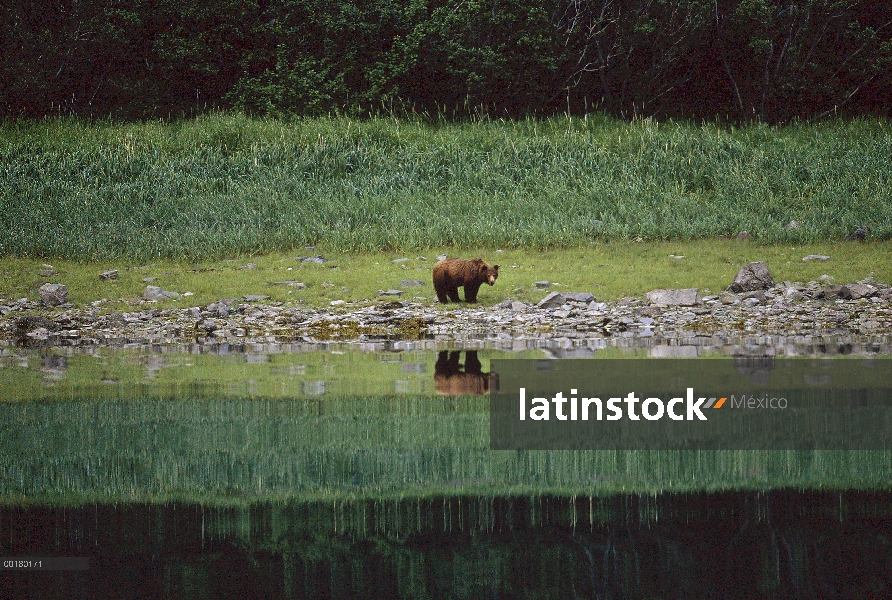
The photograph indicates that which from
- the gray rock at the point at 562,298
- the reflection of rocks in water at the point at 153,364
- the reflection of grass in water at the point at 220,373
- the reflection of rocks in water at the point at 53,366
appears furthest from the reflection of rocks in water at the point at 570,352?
the reflection of rocks in water at the point at 53,366

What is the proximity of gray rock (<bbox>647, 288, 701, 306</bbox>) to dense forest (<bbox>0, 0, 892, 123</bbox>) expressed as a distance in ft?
53.4

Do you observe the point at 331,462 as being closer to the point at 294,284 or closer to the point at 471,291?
the point at 471,291

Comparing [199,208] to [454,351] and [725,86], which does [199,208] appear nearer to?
[454,351]

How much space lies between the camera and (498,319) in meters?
12.3

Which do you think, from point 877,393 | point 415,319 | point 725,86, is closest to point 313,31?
point 725,86

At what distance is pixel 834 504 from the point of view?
163 inches

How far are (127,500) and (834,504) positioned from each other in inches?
124

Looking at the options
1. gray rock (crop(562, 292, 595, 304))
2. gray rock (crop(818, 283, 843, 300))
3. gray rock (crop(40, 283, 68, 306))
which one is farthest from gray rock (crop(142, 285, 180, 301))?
gray rock (crop(818, 283, 843, 300))

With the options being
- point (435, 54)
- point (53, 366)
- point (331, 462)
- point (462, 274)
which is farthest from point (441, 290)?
point (435, 54)

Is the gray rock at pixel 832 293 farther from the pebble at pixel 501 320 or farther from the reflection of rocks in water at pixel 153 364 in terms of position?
the reflection of rocks in water at pixel 153 364

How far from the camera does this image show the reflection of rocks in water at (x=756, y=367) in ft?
25.6

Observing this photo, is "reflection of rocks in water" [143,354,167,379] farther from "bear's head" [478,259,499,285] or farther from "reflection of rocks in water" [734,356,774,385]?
"reflection of rocks in water" [734,356,774,385]

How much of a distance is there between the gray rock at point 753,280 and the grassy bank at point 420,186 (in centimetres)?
345

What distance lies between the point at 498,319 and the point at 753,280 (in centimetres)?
380
